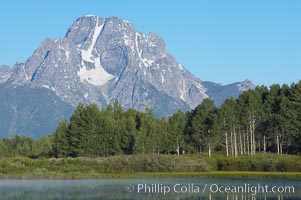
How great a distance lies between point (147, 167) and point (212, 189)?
33.4 m

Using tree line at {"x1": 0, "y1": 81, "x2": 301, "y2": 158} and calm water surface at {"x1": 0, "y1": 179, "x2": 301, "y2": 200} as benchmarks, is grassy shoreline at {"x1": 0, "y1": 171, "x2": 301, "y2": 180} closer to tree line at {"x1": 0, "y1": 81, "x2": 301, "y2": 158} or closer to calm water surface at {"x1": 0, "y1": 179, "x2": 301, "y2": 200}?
calm water surface at {"x1": 0, "y1": 179, "x2": 301, "y2": 200}

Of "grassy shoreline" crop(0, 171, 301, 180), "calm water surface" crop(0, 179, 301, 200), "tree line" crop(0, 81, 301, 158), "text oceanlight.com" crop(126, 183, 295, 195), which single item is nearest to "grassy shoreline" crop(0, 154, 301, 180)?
"grassy shoreline" crop(0, 171, 301, 180)

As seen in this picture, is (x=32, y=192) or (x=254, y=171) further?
(x=254, y=171)

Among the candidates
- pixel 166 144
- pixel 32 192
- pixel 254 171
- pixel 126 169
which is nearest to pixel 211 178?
pixel 254 171

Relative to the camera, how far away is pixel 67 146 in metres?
122

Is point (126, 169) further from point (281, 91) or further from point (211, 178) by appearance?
point (281, 91)

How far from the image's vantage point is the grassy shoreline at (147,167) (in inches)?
3499

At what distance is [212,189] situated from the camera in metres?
63.5

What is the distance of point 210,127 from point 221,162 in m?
20.3

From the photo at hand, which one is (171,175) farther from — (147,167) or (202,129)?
(202,129)

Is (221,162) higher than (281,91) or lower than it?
lower

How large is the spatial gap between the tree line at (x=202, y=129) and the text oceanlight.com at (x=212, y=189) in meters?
44.7

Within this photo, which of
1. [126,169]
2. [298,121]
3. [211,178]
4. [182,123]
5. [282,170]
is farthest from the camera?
[182,123]

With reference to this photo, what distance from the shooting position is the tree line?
113 m
